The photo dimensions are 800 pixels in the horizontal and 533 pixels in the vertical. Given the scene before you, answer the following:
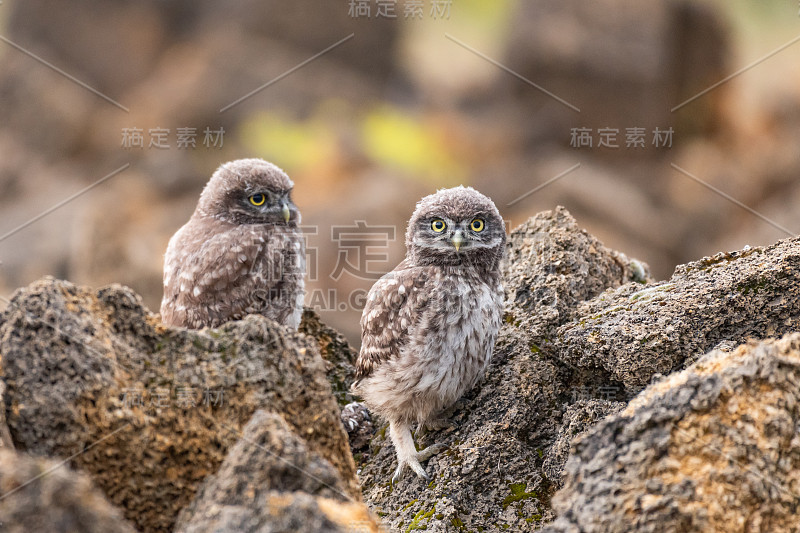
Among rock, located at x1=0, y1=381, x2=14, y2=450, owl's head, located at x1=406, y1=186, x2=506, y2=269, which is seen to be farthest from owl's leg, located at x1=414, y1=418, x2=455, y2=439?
rock, located at x1=0, y1=381, x2=14, y2=450

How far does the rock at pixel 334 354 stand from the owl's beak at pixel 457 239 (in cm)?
127

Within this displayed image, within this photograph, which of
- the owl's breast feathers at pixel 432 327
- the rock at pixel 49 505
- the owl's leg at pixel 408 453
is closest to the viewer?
the rock at pixel 49 505

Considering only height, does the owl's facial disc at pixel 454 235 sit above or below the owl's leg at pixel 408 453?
above

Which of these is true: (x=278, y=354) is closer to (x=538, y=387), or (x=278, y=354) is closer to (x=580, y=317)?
(x=538, y=387)

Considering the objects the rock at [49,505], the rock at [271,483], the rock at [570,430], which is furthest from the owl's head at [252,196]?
the rock at [49,505]

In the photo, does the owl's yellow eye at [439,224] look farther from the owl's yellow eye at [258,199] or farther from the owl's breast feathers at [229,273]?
the owl's yellow eye at [258,199]

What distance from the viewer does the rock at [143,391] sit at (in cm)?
279

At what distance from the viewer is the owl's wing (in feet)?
15.3

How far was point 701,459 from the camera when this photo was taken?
8.79 feet

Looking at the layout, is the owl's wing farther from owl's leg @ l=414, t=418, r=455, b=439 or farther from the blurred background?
the blurred background

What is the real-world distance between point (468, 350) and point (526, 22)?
1200cm

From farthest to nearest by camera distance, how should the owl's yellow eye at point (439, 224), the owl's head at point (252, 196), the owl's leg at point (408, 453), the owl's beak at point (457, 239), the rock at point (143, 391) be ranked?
the owl's head at point (252, 196)
the owl's yellow eye at point (439, 224)
the owl's beak at point (457, 239)
the owl's leg at point (408, 453)
the rock at point (143, 391)

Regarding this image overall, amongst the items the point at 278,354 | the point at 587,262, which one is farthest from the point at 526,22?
the point at 278,354

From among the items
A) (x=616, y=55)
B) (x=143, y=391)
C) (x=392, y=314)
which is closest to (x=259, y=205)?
(x=392, y=314)
